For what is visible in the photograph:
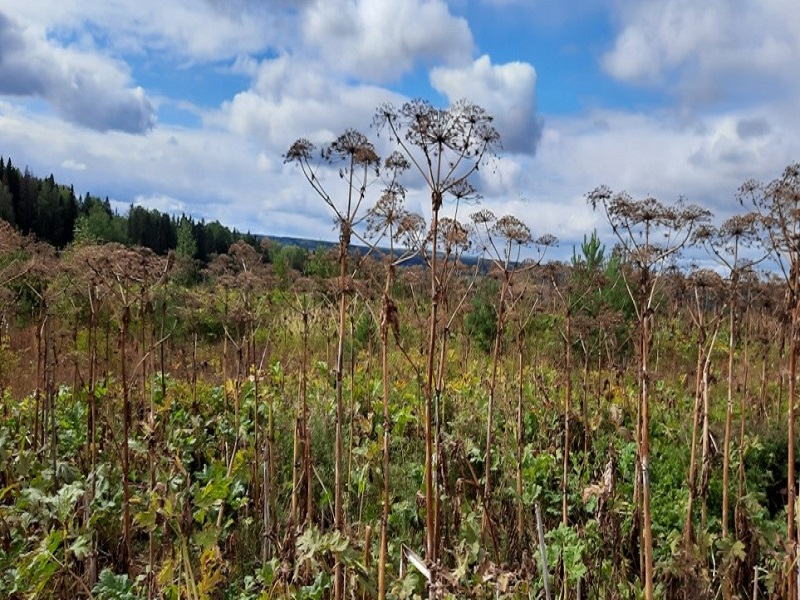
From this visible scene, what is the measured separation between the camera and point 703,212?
9.39 ft

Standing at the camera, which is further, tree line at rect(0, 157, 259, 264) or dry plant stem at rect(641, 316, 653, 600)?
tree line at rect(0, 157, 259, 264)

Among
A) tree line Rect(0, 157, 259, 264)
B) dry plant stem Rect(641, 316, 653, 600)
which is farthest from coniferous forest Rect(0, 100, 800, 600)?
tree line Rect(0, 157, 259, 264)

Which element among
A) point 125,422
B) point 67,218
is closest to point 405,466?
point 125,422

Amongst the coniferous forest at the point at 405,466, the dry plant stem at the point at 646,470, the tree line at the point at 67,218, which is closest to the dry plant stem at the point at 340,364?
the coniferous forest at the point at 405,466

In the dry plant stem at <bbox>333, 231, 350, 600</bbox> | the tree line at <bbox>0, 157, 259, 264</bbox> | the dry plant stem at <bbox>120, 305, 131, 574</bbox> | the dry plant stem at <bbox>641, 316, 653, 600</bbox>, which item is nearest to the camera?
the dry plant stem at <bbox>641, 316, 653, 600</bbox>

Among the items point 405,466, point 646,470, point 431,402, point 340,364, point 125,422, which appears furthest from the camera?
point 405,466

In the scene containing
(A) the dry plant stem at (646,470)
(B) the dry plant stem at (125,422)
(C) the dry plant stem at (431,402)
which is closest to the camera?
(A) the dry plant stem at (646,470)

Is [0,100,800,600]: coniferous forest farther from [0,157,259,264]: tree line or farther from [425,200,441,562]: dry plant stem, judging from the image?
[0,157,259,264]: tree line

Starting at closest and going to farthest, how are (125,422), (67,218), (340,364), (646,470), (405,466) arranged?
(646,470) → (340,364) → (125,422) → (405,466) → (67,218)

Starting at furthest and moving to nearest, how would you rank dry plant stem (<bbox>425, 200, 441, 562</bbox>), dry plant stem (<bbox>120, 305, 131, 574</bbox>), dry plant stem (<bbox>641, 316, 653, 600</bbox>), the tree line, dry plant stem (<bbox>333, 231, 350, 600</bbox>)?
1. the tree line
2. dry plant stem (<bbox>120, 305, 131, 574</bbox>)
3. dry plant stem (<bbox>333, 231, 350, 600</bbox>)
4. dry plant stem (<bbox>425, 200, 441, 562</bbox>)
5. dry plant stem (<bbox>641, 316, 653, 600</bbox>)

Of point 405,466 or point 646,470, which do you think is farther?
point 405,466

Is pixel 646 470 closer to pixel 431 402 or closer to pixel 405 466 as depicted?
pixel 431 402

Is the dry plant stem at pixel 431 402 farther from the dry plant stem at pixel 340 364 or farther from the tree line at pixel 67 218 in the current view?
the tree line at pixel 67 218

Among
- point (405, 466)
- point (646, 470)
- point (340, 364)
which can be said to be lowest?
point (405, 466)
